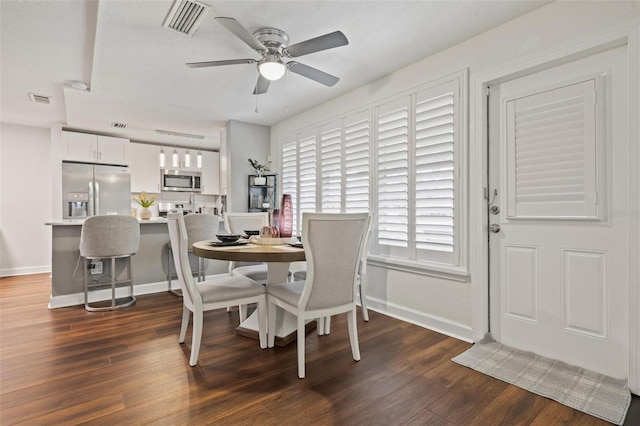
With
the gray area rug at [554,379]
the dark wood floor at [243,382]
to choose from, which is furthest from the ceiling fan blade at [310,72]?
the gray area rug at [554,379]

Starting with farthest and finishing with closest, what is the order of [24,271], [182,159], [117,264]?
[182,159] → [24,271] → [117,264]

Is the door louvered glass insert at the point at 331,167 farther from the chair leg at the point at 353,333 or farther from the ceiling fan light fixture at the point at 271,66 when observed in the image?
the chair leg at the point at 353,333

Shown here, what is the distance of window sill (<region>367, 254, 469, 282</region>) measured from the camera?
263 cm

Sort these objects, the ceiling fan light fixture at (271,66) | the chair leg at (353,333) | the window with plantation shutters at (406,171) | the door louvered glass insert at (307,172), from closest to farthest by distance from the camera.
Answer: the chair leg at (353,333) < the ceiling fan light fixture at (271,66) < the window with plantation shutters at (406,171) < the door louvered glass insert at (307,172)

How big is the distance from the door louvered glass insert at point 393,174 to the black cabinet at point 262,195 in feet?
6.94

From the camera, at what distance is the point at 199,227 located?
145 inches

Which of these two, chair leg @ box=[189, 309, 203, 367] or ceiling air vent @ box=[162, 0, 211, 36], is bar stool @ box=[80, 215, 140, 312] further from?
ceiling air vent @ box=[162, 0, 211, 36]

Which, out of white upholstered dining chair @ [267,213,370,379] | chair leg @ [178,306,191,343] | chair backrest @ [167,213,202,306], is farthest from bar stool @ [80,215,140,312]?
white upholstered dining chair @ [267,213,370,379]

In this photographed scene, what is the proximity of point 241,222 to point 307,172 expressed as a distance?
125 centimetres

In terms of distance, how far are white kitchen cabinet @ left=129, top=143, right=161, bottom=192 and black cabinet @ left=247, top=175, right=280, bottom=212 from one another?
248cm

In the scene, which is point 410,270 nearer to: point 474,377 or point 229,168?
point 474,377

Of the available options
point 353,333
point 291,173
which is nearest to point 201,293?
point 353,333

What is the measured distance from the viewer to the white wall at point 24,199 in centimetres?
518

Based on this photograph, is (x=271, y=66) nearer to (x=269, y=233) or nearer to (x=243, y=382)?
(x=269, y=233)
